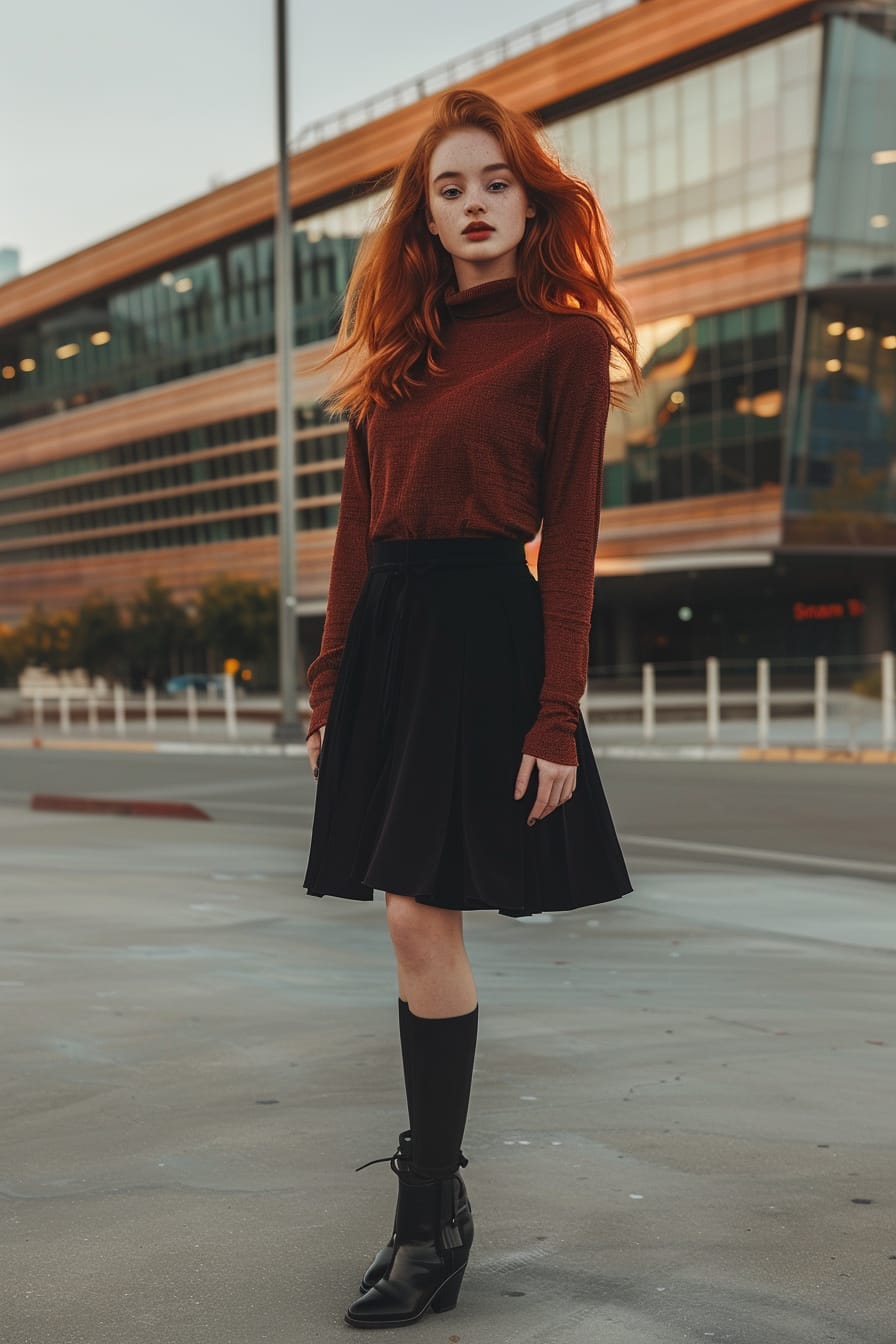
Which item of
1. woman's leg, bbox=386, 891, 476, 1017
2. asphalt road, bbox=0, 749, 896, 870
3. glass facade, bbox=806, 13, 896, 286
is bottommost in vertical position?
asphalt road, bbox=0, 749, 896, 870

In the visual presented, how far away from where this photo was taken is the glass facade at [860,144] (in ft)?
136

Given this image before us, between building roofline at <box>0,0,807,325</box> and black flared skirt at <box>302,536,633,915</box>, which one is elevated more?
building roofline at <box>0,0,807,325</box>

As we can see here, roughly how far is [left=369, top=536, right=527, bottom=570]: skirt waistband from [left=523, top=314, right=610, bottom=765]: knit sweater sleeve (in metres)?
0.07

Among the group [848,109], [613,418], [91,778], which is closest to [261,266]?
[613,418]

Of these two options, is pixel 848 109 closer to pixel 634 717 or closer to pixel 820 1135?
pixel 634 717

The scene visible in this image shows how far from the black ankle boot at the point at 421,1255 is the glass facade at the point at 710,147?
132ft

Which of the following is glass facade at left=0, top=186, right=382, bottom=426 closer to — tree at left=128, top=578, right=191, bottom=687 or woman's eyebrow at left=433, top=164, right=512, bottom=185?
tree at left=128, top=578, right=191, bottom=687

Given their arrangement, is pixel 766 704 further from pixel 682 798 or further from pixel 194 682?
pixel 194 682

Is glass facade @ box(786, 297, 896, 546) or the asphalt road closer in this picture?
the asphalt road

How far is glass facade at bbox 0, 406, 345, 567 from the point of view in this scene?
62844mm

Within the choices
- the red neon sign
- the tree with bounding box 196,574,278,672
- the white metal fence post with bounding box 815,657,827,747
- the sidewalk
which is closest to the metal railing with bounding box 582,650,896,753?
the white metal fence post with bounding box 815,657,827,747

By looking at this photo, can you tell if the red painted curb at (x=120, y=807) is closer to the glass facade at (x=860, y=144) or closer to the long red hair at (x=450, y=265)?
the long red hair at (x=450, y=265)

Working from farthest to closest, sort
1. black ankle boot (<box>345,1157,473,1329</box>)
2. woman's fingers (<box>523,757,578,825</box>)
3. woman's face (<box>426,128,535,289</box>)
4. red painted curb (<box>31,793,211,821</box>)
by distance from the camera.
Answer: red painted curb (<box>31,793,211,821</box>) < woman's face (<box>426,128,535,289</box>) < woman's fingers (<box>523,757,578,825</box>) < black ankle boot (<box>345,1157,473,1329</box>)

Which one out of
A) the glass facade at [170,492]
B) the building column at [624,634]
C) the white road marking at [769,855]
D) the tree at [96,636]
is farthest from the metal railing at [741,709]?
the glass facade at [170,492]
